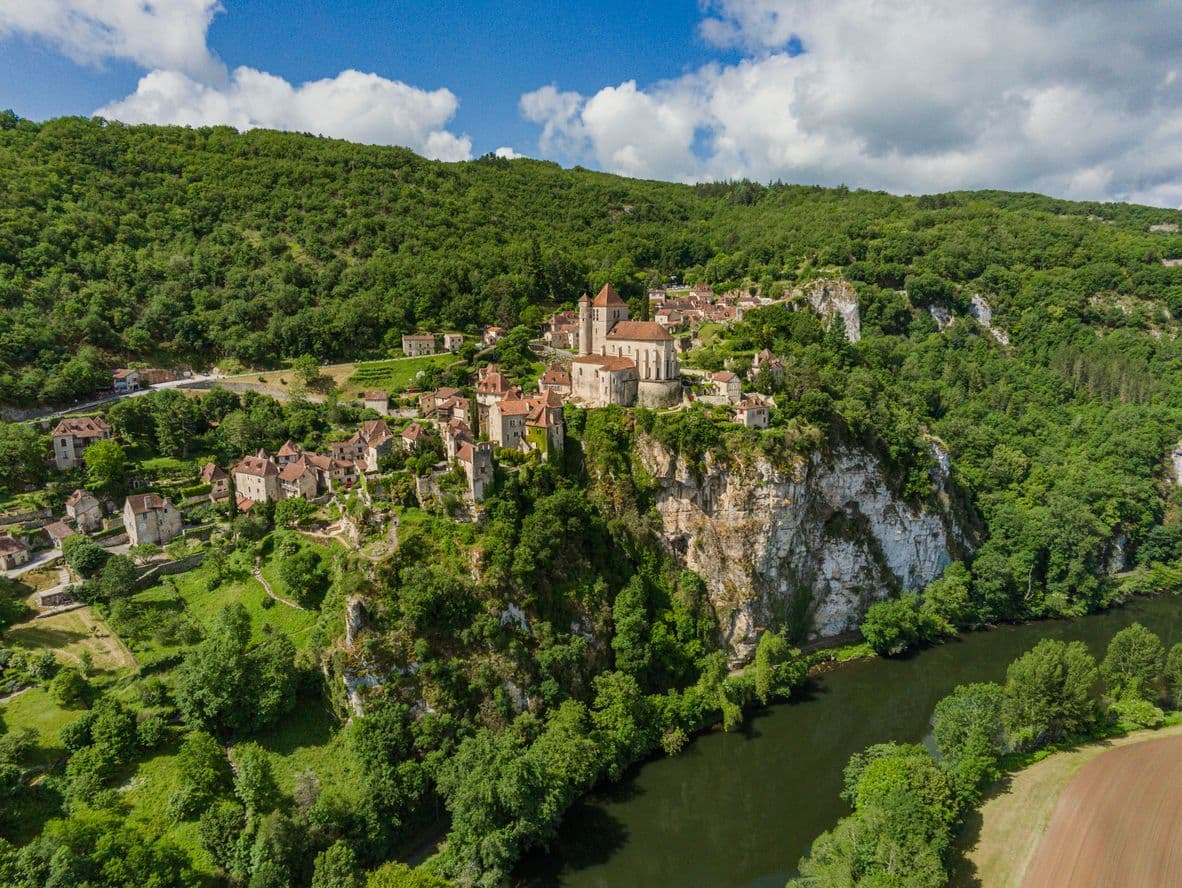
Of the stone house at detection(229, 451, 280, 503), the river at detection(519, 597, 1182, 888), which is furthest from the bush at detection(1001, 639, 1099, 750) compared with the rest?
the stone house at detection(229, 451, 280, 503)

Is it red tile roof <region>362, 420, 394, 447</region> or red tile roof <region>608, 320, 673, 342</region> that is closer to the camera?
red tile roof <region>362, 420, 394, 447</region>

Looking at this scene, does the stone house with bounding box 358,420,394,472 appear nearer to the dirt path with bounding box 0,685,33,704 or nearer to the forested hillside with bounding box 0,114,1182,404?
the forested hillside with bounding box 0,114,1182,404

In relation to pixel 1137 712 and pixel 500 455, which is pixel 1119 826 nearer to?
pixel 1137 712

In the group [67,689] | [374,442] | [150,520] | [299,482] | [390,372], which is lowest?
[67,689]

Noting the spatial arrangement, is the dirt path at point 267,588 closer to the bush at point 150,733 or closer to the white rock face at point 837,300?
the bush at point 150,733

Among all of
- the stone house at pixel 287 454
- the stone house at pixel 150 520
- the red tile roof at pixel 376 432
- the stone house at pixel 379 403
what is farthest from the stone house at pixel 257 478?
the stone house at pixel 379 403

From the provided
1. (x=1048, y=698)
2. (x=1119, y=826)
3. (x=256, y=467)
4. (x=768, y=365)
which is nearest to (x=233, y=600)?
(x=256, y=467)
